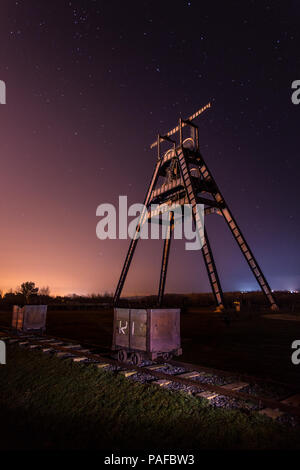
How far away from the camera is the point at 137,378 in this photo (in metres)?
7.16

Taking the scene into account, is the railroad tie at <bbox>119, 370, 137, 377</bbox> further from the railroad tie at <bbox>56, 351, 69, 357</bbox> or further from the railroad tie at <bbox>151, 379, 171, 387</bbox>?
the railroad tie at <bbox>56, 351, 69, 357</bbox>

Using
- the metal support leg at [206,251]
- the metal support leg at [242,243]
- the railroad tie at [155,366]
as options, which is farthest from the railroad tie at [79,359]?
the metal support leg at [242,243]

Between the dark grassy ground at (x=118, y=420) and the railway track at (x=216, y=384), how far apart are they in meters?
0.42

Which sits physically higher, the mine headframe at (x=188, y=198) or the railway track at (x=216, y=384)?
the mine headframe at (x=188, y=198)

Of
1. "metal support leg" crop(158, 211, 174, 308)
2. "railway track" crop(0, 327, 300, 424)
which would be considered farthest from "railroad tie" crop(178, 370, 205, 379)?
"metal support leg" crop(158, 211, 174, 308)

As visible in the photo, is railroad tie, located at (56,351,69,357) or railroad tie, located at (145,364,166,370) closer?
railroad tie, located at (145,364,166,370)

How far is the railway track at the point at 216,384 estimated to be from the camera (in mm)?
5263

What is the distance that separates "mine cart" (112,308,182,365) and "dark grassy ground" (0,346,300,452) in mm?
1444

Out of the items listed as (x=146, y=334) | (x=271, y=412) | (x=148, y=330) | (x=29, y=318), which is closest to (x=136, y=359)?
(x=146, y=334)

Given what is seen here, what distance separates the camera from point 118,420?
4.93 m

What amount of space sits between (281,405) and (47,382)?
5.37 m

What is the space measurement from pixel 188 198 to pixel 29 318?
1353cm

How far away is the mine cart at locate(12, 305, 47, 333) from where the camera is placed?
14273 millimetres

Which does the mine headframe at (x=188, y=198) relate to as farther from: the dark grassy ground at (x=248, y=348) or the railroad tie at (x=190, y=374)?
the railroad tie at (x=190, y=374)
